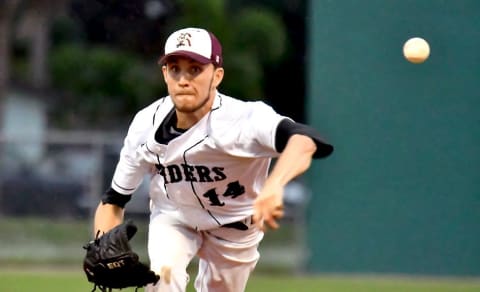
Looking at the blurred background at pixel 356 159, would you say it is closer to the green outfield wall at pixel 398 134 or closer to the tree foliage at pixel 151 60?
the green outfield wall at pixel 398 134

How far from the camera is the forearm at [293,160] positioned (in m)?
4.21

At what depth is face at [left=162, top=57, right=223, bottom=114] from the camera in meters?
4.89

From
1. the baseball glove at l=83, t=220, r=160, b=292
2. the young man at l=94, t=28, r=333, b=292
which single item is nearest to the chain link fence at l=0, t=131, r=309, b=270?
the young man at l=94, t=28, r=333, b=292

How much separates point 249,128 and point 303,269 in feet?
19.1

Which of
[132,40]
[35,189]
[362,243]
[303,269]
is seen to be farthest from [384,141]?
[35,189]

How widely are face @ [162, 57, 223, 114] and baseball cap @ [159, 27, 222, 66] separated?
0.03 metres

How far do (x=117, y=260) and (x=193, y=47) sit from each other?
0.95 meters

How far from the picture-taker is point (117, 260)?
4.96 metres

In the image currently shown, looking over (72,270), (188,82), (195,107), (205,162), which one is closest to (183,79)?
(188,82)

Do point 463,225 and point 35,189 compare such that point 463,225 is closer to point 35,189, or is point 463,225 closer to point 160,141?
point 35,189

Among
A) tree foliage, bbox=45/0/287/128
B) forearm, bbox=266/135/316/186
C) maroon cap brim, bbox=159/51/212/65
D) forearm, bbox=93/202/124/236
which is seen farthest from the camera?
tree foliage, bbox=45/0/287/128

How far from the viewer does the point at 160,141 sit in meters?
5.09

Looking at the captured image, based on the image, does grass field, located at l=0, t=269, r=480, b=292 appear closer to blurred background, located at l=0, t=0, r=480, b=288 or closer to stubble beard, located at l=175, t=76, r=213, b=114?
blurred background, located at l=0, t=0, r=480, b=288

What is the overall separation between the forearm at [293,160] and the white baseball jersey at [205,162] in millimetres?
353
